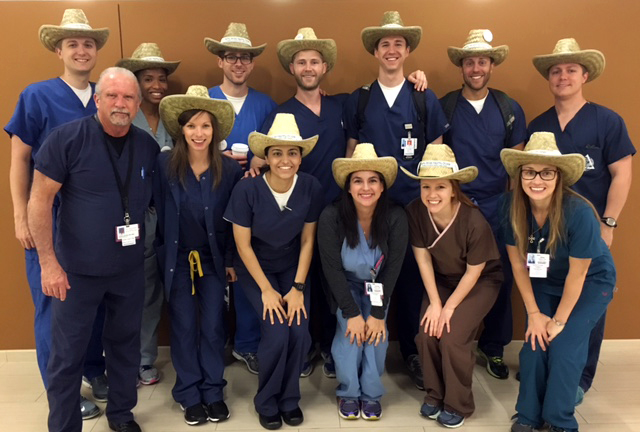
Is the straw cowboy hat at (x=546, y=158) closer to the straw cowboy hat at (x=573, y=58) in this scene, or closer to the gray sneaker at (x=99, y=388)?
the straw cowboy hat at (x=573, y=58)

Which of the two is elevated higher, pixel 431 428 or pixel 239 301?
pixel 239 301

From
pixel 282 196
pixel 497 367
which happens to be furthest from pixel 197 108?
pixel 497 367

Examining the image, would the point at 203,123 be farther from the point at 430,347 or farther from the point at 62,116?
the point at 430,347

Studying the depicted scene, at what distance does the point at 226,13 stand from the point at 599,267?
106 inches

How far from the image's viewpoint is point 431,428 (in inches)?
107

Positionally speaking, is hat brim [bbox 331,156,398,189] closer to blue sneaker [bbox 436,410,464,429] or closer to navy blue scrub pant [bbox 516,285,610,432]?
navy blue scrub pant [bbox 516,285,610,432]

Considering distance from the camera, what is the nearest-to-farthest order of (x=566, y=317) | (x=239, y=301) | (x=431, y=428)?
(x=566, y=317), (x=431, y=428), (x=239, y=301)

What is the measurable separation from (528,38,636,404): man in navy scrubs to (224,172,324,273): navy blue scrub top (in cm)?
150

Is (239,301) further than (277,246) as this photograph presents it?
Yes

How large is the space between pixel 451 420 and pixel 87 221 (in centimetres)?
206

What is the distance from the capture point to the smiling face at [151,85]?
3.17m

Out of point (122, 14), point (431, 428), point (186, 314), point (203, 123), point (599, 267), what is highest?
point (122, 14)

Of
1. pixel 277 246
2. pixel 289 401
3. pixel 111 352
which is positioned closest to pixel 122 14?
pixel 277 246

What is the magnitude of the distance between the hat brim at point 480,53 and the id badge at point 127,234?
211cm
